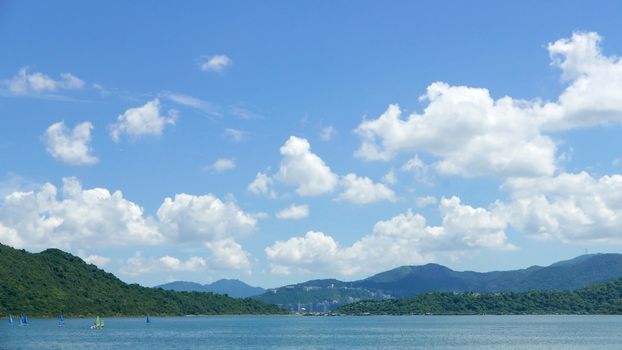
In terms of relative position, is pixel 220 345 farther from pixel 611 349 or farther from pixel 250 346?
pixel 611 349

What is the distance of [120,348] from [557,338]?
111 meters

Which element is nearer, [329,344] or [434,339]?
[329,344]

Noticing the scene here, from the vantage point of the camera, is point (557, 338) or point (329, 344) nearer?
point (329, 344)

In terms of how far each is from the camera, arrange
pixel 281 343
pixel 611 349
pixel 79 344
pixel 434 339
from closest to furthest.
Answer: pixel 611 349
pixel 79 344
pixel 281 343
pixel 434 339

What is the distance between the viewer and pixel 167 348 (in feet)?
527

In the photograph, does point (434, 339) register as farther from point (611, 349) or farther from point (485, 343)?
point (611, 349)

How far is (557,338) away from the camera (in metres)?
190

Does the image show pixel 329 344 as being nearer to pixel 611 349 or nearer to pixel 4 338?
pixel 611 349

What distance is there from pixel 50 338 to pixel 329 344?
240 ft

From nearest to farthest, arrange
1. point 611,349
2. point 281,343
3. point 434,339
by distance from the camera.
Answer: point 611,349, point 281,343, point 434,339

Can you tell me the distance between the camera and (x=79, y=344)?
169m

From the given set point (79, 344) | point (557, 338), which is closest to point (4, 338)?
point (79, 344)

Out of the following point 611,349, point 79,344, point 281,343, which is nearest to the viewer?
point 611,349

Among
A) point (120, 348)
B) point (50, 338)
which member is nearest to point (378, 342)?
point (120, 348)
